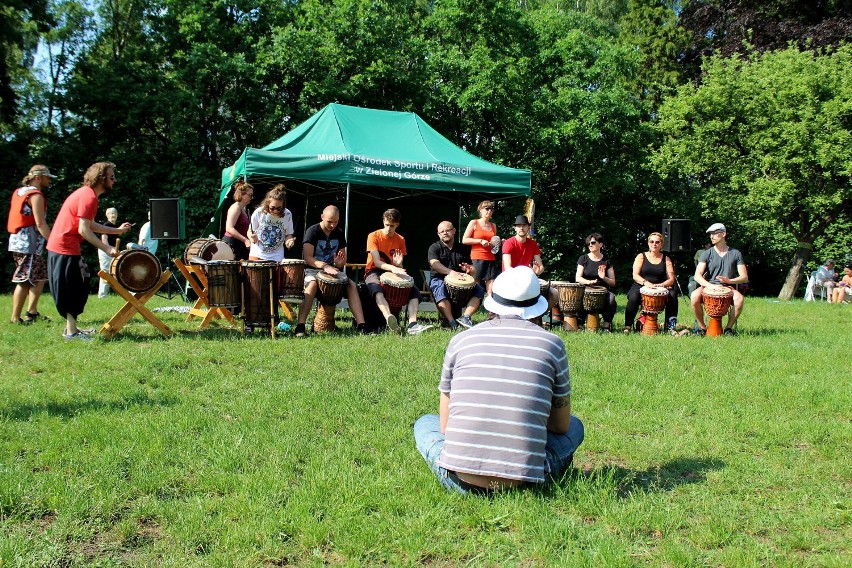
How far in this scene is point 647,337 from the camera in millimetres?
8953

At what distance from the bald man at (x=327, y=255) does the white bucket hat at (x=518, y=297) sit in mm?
5159

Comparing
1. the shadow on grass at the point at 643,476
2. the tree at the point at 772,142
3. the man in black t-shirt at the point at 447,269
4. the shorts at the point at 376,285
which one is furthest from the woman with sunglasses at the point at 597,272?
the tree at the point at 772,142

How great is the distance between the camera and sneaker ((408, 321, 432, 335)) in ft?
28.2

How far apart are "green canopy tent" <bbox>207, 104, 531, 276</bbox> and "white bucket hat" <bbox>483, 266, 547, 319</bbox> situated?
22.2ft

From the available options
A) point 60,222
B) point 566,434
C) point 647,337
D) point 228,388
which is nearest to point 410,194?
point 647,337

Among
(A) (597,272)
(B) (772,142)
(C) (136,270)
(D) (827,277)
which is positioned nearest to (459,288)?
(A) (597,272)

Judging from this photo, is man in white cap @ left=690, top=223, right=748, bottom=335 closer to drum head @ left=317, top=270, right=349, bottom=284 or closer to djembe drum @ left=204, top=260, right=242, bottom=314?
drum head @ left=317, top=270, right=349, bottom=284

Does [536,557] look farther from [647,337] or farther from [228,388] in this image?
[647,337]

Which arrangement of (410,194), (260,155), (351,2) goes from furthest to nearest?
(351,2), (410,194), (260,155)

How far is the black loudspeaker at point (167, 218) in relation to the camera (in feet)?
40.2

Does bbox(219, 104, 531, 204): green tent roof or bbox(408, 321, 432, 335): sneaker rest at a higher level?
bbox(219, 104, 531, 204): green tent roof

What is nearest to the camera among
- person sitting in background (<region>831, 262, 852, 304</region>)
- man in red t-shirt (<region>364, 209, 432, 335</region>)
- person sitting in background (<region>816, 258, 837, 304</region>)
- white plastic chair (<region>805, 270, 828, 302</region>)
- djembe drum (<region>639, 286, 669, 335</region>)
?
man in red t-shirt (<region>364, 209, 432, 335</region>)

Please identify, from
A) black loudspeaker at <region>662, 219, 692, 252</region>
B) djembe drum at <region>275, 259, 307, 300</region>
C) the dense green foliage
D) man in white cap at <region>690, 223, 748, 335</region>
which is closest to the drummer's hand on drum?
djembe drum at <region>275, 259, 307, 300</region>

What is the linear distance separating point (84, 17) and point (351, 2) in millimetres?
8171
